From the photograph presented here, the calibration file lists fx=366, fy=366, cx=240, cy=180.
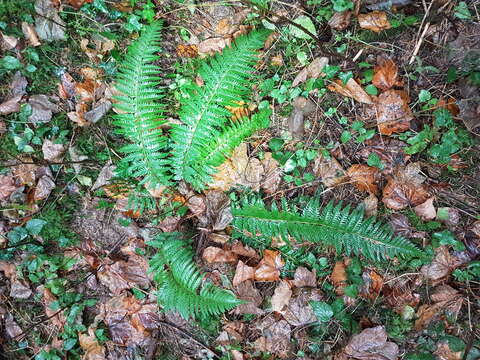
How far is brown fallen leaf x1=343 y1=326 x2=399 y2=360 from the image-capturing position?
268 centimetres

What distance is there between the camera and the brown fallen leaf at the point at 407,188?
2682mm

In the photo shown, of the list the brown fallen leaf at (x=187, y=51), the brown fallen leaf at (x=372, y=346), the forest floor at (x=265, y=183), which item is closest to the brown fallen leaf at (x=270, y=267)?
the forest floor at (x=265, y=183)

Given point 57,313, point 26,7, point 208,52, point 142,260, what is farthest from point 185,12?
point 57,313

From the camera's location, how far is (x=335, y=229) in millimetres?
2561

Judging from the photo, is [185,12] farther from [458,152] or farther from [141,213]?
[458,152]

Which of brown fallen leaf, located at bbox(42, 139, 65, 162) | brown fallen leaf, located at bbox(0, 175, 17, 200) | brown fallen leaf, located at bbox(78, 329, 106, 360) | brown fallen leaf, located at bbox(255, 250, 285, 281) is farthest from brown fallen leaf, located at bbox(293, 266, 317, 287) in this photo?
brown fallen leaf, located at bbox(0, 175, 17, 200)

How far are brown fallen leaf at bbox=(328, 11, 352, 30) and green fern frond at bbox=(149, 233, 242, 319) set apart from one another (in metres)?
1.99

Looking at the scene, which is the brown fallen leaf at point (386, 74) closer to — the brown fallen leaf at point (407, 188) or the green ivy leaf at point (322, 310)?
the brown fallen leaf at point (407, 188)

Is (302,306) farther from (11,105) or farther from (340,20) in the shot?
(11,105)

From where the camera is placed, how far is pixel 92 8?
303 centimetres

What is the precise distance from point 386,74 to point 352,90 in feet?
0.84

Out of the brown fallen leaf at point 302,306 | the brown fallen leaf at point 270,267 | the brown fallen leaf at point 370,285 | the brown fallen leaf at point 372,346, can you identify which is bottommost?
the brown fallen leaf at point 372,346

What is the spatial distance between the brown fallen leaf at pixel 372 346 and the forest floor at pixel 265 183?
1 centimetres

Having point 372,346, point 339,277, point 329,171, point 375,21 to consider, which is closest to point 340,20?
point 375,21
